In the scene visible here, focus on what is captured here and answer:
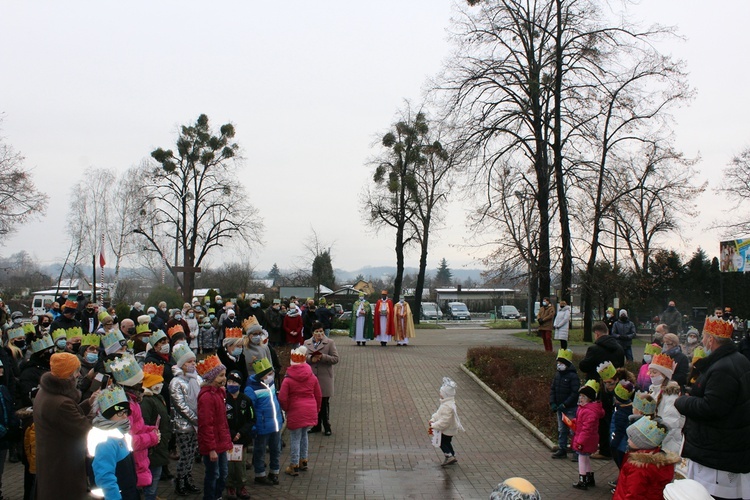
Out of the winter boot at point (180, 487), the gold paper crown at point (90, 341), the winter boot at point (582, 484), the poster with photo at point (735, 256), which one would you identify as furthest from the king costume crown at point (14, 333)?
the poster with photo at point (735, 256)

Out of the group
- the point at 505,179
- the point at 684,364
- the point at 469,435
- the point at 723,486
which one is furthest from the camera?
the point at 505,179

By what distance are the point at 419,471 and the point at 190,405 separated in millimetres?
3235

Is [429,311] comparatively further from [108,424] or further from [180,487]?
[108,424]

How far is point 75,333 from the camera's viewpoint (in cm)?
1064

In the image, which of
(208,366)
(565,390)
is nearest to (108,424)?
(208,366)

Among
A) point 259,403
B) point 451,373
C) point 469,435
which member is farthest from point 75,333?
point 451,373

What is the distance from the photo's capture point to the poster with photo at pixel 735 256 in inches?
1227

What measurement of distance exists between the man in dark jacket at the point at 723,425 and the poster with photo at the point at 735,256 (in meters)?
27.9

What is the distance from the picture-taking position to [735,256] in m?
31.8

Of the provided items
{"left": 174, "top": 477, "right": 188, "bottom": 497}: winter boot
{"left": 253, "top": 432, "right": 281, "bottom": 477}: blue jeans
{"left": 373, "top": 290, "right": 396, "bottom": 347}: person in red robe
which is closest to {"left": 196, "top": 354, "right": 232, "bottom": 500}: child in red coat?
{"left": 174, "top": 477, "right": 188, "bottom": 497}: winter boot

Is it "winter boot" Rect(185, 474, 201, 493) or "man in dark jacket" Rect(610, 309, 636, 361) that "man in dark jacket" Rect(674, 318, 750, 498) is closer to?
"winter boot" Rect(185, 474, 201, 493)

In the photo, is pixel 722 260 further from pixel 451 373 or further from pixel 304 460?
pixel 304 460

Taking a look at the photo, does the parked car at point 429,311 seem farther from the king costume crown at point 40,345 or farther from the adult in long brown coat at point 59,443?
the adult in long brown coat at point 59,443

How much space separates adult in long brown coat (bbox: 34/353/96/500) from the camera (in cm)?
565
